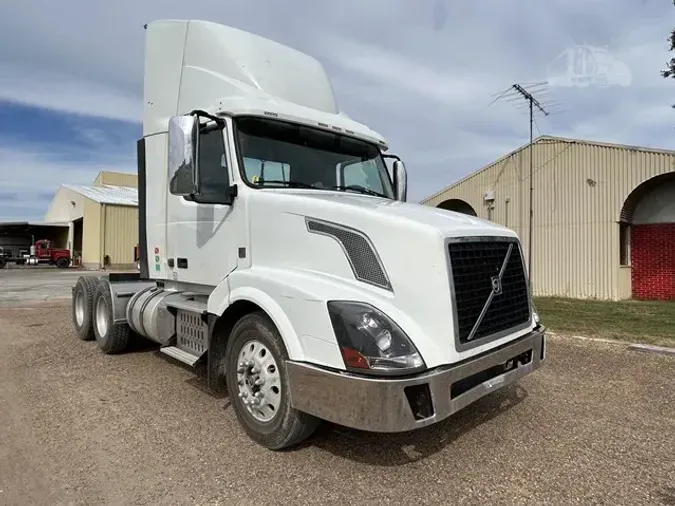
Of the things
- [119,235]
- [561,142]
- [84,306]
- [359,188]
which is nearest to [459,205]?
[561,142]

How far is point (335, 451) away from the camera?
12.0 ft

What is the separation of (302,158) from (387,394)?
94.8 inches

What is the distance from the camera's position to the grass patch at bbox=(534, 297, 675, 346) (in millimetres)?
8373

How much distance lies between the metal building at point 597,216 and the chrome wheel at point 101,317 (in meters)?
15.2

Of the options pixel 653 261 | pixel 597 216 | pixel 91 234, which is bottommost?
pixel 653 261

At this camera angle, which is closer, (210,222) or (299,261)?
(299,261)

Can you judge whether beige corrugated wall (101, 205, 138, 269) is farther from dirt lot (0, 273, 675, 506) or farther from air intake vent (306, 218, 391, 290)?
air intake vent (306, 218, 391, 290)

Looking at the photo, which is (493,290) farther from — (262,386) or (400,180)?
(400,180)

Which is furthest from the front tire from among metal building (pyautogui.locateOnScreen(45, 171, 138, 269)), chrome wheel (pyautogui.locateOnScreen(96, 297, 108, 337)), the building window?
metal building (pyautogui.locateOnScreen(45, 171, 138, 269))

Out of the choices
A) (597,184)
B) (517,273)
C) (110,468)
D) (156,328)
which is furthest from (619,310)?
(110,468)

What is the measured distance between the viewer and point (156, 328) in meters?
5.56

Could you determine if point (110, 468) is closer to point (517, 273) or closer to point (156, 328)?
point (156, 328)

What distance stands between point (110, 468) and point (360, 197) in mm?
2883

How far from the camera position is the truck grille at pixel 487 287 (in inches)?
129
